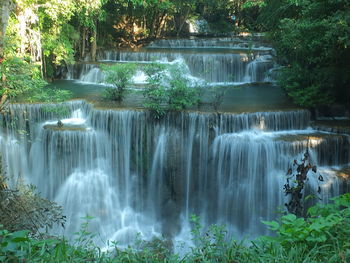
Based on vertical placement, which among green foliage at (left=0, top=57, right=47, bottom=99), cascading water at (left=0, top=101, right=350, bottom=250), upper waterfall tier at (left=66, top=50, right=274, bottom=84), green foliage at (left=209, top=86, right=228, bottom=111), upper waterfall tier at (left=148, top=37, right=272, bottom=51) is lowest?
cascading water at (left=0, top=101, right=350, bottom=250)

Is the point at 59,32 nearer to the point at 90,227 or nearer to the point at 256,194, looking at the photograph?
the point at 90,227

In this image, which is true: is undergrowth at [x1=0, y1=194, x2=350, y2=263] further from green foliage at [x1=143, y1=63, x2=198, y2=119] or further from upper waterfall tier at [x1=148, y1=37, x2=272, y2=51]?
upper waterfall tier at [x1=148, y1=37, x2=272, y2=51]

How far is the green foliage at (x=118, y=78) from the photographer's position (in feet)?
36.4

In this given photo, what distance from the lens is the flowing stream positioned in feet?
31.7

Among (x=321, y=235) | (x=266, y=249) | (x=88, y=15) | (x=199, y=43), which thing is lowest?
(x=266, y=249)

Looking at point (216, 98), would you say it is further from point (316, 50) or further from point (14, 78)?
point (14, 78)

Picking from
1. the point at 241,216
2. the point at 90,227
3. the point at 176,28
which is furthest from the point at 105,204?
the point at 176,28

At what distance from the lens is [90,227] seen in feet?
32.4

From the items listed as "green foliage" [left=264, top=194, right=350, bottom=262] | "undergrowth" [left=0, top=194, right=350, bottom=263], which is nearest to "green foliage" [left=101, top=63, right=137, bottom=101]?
"undergrowth" [left=0, top=194, right=350, bottom=263]

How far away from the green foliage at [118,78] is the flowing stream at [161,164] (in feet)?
4.19

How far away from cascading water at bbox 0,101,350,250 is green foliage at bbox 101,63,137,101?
4.08 ft

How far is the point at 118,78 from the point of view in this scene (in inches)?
450

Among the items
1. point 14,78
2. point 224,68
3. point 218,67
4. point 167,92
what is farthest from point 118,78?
point 224,68

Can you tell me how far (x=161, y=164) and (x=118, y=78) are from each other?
3.10 meters
